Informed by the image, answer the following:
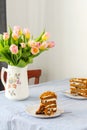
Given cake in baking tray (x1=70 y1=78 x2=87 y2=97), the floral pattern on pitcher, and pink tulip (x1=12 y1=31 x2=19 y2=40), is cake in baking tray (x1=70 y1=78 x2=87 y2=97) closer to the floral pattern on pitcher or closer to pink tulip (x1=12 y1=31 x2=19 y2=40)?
the floral pattern on pitcher

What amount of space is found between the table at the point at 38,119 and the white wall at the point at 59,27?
2.46 feet

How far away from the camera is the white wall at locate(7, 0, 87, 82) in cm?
224

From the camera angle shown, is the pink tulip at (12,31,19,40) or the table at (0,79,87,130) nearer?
the table at (0,79,87,130)

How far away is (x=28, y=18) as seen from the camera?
2.70 m

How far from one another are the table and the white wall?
749 mm

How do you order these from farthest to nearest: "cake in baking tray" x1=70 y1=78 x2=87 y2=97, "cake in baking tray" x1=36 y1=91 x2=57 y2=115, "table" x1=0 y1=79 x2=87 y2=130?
1. "cake in baking tray" x1=70 y1=78 x2=87 y2=97
2. "cake in baking tray" x1=36 y1=91 x2=57 y2=115
3. "table" x1=0 y1=79 x2=87 y2=130

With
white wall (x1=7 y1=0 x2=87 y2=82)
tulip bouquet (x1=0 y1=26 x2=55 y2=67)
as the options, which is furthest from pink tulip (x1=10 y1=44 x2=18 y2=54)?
white wall (x1=7 y1=0 x2=87 y2=82)

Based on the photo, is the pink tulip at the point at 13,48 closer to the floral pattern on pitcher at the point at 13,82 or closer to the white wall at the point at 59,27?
the floral pattern on pitcher at the point at 13,82

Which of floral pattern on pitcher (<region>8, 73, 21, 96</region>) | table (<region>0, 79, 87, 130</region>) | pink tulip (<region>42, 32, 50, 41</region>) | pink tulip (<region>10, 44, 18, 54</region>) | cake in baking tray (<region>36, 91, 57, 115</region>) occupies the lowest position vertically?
table (<region>0, 79, 87, 130</region>)

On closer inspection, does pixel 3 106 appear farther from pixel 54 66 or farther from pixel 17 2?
pixel 17 2

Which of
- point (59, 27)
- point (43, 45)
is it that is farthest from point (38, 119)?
point (59, 27)

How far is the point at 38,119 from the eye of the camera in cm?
120

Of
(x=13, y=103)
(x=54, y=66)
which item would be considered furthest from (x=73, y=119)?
(x=54, y=66)

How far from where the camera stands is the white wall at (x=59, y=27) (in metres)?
2.24
